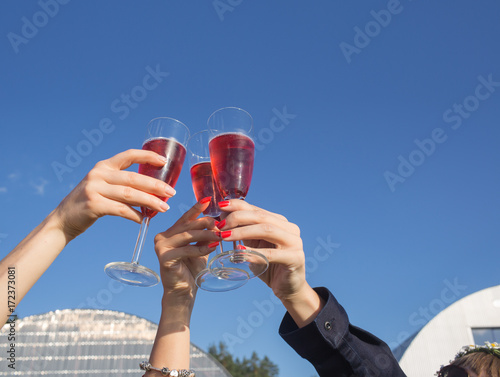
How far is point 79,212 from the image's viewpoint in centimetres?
161

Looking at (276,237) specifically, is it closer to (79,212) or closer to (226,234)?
(226,234)

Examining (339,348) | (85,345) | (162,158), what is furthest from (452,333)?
(162,158)

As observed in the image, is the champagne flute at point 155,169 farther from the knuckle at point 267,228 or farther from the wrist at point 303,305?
the wrist at point 303,305

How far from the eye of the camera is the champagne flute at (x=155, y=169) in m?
2.07

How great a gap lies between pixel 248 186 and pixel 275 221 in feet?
1.32

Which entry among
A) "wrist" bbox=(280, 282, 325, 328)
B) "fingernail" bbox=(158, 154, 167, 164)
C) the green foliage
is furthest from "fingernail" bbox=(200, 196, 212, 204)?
the green foliage

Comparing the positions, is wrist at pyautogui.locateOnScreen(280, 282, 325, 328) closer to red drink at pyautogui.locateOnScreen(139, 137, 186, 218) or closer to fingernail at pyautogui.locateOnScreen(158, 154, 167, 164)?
red drink at pyautogui.locateOnScreen(139, 137, 186, 218)

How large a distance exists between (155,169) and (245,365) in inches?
2401

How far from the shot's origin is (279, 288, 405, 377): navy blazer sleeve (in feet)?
6.24

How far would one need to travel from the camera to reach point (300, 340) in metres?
1.97

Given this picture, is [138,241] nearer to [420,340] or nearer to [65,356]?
[65,356]

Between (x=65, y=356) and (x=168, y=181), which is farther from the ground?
(x=65, y=356)

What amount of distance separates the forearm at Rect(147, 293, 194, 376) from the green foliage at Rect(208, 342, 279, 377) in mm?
58394

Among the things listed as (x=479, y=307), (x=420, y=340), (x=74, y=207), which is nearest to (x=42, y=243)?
(x=74, y=207)
